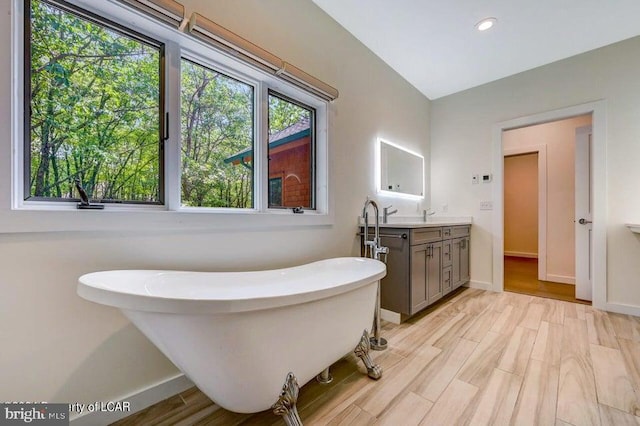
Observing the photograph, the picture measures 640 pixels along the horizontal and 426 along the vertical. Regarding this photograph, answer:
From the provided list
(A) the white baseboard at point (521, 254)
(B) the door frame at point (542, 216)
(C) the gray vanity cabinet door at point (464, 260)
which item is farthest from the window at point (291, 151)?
(A) the white baseboard at point (521, 254)

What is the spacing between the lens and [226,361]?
933mm

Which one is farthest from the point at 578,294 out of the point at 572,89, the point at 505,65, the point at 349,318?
the point at 349,318

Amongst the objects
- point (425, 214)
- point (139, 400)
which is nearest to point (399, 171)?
point (425, 214)

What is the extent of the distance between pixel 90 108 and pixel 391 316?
8.27 feet

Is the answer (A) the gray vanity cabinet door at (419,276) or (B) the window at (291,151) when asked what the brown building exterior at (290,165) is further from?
(A) the gray vanity cabinet door at (419,276)

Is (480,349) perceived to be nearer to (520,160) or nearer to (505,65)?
(505,65)

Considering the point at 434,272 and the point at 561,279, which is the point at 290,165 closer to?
the point at 434,272

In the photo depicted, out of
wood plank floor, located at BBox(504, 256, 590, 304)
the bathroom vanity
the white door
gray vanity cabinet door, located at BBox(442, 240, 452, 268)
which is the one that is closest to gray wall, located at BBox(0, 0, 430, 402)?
the bathroom vanity

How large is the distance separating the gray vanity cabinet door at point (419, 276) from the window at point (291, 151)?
100 centimetres

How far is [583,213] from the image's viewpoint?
9.52 feet

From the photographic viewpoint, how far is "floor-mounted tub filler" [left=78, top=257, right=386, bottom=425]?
856 mm

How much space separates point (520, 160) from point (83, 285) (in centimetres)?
692

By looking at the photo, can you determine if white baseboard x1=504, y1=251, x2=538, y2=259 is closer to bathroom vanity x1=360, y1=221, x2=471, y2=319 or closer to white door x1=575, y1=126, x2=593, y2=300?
white door x1=575, y1=126, x2=593, y2=300

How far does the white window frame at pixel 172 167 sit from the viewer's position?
1031 millimetres
